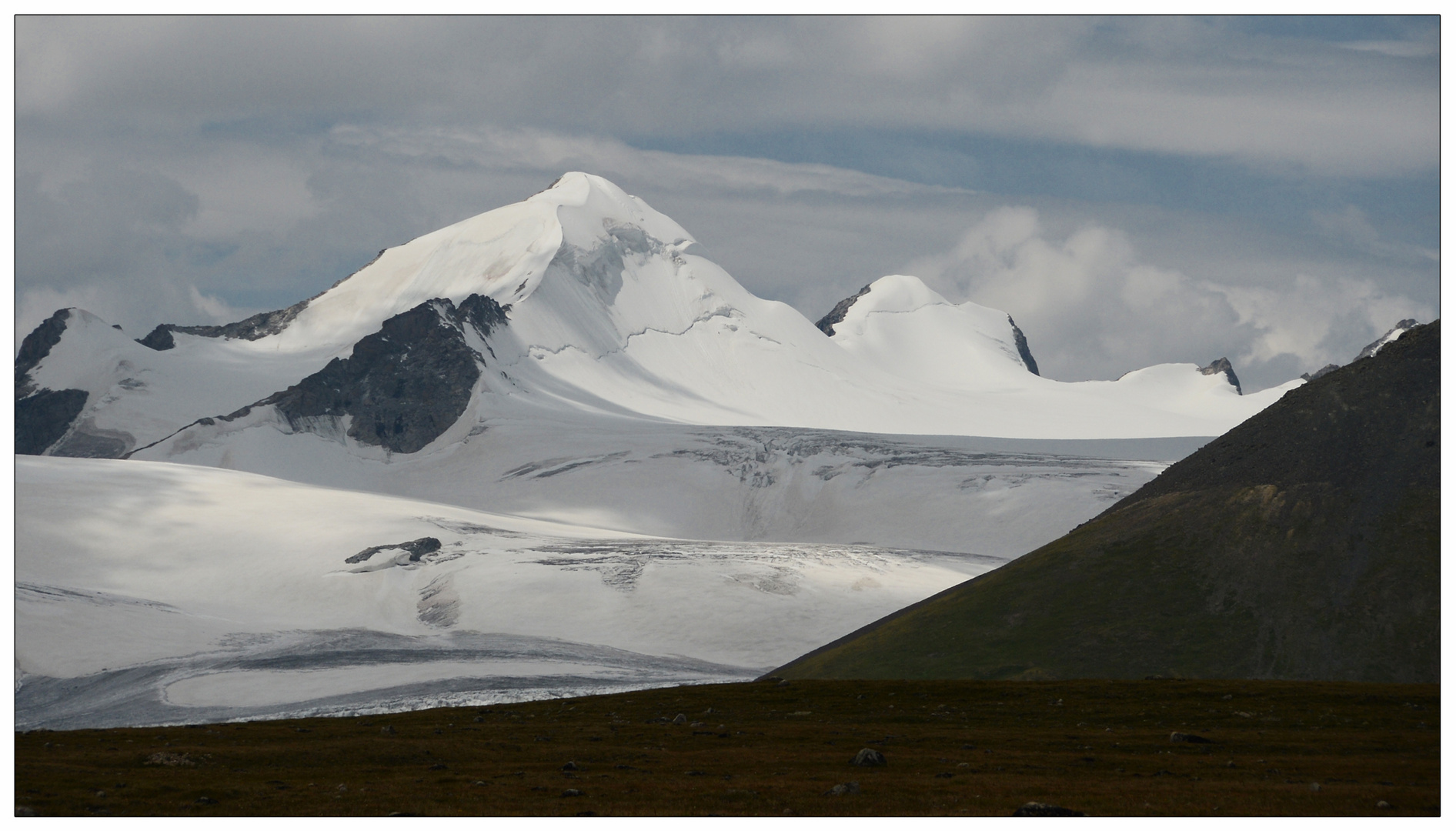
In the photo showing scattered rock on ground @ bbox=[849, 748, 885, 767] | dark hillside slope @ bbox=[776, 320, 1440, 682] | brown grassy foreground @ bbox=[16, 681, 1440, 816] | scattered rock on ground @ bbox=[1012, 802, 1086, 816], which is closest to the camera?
scattered rock on ground @ bbox=[1012, 802, 1086, 816]

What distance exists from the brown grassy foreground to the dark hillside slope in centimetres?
1431

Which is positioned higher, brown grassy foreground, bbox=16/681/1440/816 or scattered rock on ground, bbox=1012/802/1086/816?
scattered rock on ground, bbox=1012/802/1086/816

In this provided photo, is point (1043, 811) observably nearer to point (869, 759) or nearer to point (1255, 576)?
point (869, 759)

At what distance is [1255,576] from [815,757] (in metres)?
53.6

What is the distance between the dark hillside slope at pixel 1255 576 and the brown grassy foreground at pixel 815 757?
14308 millimetres

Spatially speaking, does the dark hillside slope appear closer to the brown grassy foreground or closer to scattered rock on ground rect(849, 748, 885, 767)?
the brown grassy foreground

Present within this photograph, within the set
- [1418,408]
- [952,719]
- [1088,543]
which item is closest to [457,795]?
[952,719]

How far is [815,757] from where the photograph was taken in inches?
2132

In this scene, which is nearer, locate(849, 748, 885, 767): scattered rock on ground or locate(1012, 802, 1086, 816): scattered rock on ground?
locate(1012, 802, 1086, 816): scattered rock on ground

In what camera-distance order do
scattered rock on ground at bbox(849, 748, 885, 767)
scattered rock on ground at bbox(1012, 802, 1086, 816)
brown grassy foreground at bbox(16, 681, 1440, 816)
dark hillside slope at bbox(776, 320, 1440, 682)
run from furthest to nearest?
dark hillside slope at bbox(776, 320, 1440, 682) < scattered rock on ground at bbox(849, 748, 885, 767) < brown grassy foreground at bbox(16, 681, 1440, 816) < scattered rock on ground at bbox(1012, 802, 1086, 816)

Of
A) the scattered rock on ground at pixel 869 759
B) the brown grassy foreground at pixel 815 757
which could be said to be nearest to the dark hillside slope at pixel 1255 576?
the brown grassy foreground at pixel 815 757

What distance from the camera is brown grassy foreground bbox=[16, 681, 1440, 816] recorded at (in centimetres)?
4188

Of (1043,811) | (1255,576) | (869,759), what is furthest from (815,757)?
(1255,576)

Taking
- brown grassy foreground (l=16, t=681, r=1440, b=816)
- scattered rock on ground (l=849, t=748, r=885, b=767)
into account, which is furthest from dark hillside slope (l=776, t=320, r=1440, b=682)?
scattered rock on ground (l=849, t=748, r=885, b=767)
